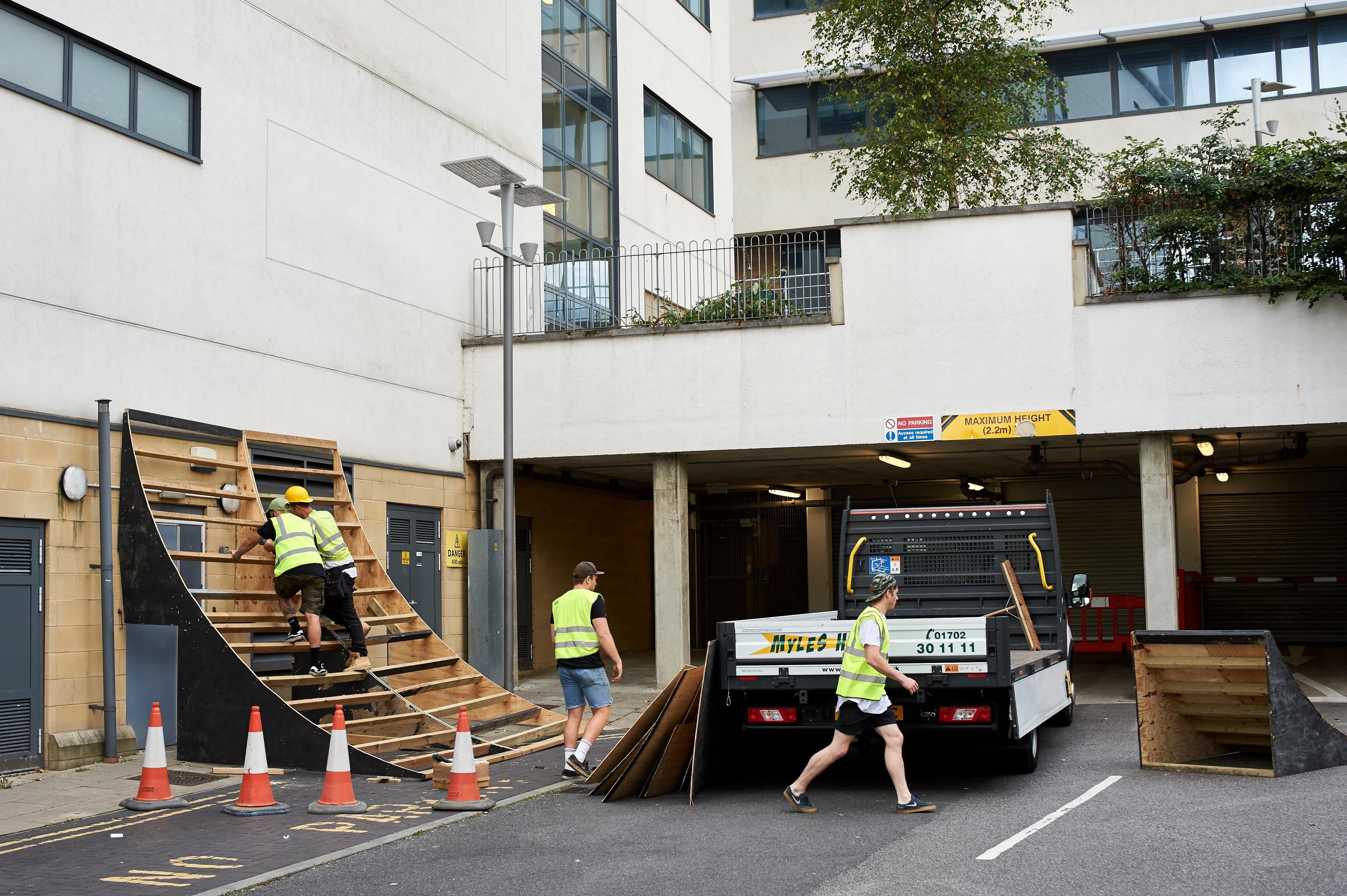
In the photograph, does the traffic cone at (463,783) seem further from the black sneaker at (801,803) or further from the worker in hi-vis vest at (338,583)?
the worker in hi-vis vest at (338,583)

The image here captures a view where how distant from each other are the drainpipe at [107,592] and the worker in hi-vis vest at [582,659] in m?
4.44

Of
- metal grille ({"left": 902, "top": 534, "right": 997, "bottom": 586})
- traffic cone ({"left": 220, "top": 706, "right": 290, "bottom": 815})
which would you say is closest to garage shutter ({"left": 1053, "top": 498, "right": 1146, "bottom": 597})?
metal grille ({"left": 902, "top": 534, "right": 997, "bottom": 586})

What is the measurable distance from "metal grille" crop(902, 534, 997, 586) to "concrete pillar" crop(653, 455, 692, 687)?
5465mm

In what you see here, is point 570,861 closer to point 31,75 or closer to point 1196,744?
point 1196,744

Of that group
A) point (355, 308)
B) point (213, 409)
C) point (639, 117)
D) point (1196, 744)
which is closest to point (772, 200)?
point (639, 117)

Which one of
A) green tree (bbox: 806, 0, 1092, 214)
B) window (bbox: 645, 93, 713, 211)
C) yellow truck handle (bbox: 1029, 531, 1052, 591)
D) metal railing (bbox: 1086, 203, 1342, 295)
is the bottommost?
yellow truck handle (bbox: 1029, 531, 1052, 591)

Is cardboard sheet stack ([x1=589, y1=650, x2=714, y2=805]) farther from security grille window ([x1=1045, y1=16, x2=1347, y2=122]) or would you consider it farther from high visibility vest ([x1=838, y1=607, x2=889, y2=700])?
security grille window ([x1=1045, y1=16, x2=1347, y2=122])

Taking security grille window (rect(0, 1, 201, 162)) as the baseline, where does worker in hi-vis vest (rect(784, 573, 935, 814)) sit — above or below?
below

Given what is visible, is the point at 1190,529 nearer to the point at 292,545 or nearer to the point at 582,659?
the point at 582,659

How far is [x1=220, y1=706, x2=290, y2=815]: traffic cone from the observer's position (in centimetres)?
958

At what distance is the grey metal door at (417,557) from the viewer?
57.4 feet

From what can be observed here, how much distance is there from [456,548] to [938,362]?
7368 mm

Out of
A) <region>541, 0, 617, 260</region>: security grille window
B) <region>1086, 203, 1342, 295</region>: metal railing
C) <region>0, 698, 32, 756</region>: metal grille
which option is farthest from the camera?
<region>541, 0, 617, 260</region>: security grille window

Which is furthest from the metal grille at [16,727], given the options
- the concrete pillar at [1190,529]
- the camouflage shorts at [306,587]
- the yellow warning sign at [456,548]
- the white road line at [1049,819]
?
the concrete pillar at [1190,529]
